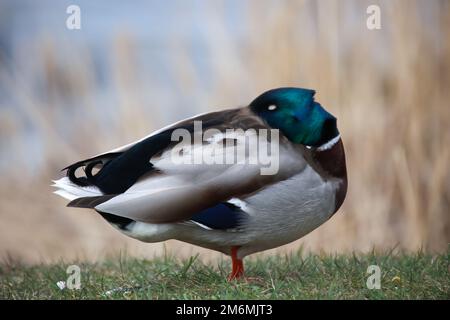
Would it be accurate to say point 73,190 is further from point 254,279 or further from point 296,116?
point 296,116

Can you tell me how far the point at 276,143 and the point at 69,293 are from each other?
4.00 ft

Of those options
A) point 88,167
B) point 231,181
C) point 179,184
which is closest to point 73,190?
point 88,167

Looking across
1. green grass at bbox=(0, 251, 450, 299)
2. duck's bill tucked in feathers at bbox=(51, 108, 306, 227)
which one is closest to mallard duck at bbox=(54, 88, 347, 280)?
duck's bill tucked in feathers at bbox=(51, 108, 306, 227)

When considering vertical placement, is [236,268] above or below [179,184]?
below

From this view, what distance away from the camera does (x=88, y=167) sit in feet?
12.9

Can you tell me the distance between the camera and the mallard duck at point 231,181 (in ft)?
11.8

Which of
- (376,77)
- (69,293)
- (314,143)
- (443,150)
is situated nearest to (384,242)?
(443,150)

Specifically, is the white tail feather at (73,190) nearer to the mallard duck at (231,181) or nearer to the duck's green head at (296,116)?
the mallard duck at (231,181)

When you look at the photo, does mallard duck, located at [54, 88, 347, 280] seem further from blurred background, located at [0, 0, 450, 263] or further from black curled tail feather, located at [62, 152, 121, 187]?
blurred background, located at [0, 0, 450, 263]

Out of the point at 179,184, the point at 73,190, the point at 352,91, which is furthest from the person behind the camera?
the point at 352,91

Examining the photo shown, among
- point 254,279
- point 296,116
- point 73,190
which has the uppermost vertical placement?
point 296,116

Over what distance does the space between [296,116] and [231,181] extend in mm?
491

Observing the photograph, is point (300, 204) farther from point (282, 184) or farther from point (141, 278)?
point (141, 278)

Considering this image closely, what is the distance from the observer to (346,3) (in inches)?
235
